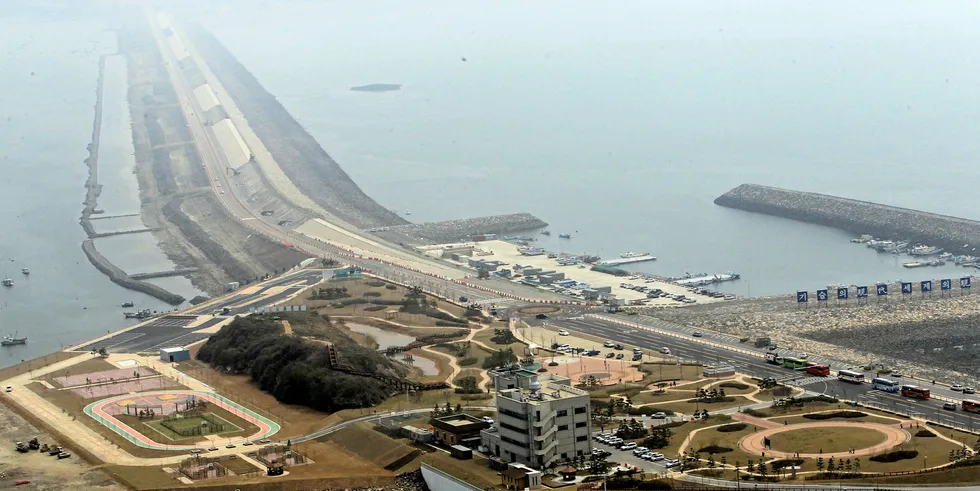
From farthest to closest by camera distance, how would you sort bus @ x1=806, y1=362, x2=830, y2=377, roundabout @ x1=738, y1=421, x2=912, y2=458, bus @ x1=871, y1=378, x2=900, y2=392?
bus @ x1=806, y1=362, x2=830, y2=377 → bus @ x1=871, y1=378, x2=900, y2=392 → roundabout @ x1=738, y1=421, x2=912, y2=458

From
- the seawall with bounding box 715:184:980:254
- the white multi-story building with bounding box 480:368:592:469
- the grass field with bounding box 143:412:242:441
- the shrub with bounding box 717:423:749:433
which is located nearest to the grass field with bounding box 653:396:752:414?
the shrub with bounding box 717:423:749:433

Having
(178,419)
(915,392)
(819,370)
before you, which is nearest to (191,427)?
(178,419)

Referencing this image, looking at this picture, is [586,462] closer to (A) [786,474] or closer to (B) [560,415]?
(B) [560,415]

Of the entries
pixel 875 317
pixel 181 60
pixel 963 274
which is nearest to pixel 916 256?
pixel 963 274

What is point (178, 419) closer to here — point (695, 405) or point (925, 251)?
point (695, 405)

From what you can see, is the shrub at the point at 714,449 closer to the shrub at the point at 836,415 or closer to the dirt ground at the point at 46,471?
the shrub at the point at 836,415

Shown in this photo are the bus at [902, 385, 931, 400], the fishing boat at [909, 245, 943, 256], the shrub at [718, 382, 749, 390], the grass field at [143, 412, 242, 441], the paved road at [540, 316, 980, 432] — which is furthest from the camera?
the fishing boat at [909, 245, 943, 256]

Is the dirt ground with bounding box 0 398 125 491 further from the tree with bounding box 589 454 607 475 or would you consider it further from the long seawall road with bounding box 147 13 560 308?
the long seawall road with bounding box 147 13 560 308
